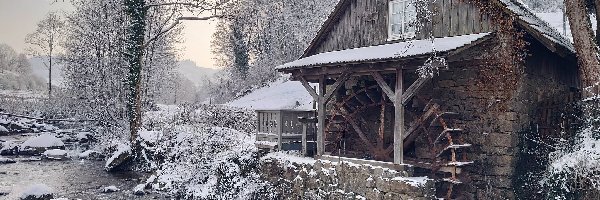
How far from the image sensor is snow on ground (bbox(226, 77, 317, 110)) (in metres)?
24.5

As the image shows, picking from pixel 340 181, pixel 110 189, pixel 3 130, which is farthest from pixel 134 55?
pixel 3 130

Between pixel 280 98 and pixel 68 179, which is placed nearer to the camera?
pixel 68 179

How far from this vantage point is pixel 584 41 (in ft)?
27.0

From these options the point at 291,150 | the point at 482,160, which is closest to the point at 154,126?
the point at 291,150

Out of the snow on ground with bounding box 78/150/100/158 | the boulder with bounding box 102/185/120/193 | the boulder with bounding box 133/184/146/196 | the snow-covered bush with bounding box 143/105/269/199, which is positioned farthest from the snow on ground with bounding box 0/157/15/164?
the boulder with bounding box 133/184/146/196

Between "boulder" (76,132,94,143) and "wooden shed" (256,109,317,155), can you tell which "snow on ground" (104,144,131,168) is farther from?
"boulder" (76,132,94,143)

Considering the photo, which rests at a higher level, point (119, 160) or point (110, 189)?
point (119, 160)

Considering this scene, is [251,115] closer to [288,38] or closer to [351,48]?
[351,48]

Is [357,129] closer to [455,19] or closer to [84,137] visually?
[455,19]

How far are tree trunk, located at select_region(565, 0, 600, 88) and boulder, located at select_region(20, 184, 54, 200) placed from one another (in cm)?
1200

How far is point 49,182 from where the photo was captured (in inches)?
551

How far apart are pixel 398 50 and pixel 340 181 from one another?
3.04 metres

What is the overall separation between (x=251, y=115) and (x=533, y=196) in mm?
14411

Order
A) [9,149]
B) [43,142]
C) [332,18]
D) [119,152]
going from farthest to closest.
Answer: [43,142] < [9,149] < [119,152] < [332,18]
